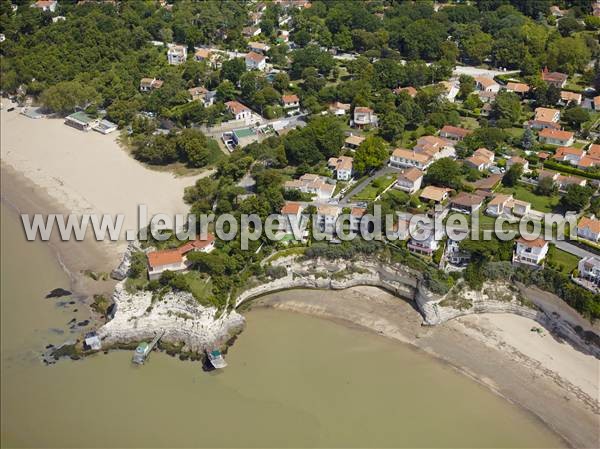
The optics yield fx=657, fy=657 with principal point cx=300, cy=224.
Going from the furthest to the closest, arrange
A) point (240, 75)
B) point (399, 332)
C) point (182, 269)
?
1. point (240, 75)
2. point (182, 269)
3. point (399, 332)

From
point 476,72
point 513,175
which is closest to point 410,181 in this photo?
point 513,175

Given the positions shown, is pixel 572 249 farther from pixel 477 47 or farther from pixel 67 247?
pixel 477 47

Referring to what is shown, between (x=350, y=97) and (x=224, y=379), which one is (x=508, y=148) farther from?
(x=224, y=379)

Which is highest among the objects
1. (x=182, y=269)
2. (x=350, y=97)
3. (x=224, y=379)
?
(x=350, y=97)

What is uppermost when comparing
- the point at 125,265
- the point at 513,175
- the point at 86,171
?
Answer: the point at 513,175

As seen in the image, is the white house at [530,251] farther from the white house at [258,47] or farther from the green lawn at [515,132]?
the white house at [258,47]

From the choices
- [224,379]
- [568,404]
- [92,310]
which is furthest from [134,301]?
[568,404]

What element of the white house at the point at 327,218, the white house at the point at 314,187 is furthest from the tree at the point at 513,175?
the white house at the point at 327,218
